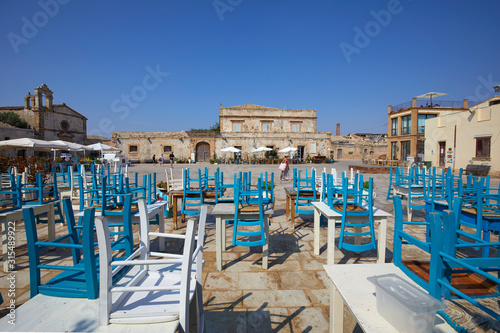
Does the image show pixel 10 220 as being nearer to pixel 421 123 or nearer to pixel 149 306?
pixel 149 306

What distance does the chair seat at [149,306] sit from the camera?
1.22 m

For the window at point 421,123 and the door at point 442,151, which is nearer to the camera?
the door at point 442,151

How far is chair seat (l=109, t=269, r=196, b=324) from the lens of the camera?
122 centimetres

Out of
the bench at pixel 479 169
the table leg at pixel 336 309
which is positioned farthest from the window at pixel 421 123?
the table leg at pixel 336 309

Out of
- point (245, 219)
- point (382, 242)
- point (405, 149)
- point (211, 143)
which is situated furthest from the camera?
point (211, 143)

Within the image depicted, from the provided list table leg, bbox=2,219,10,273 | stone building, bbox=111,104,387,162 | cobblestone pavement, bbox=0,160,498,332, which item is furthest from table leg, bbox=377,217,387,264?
stone building, bbox=111,104,387,162

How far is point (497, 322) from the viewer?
1.09 m

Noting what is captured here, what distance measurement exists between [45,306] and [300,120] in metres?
30.1

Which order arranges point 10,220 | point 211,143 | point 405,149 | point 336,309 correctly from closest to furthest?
point 336,309
point 10,220
point 405,149
point 211,143

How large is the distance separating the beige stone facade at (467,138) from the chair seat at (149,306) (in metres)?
18.2

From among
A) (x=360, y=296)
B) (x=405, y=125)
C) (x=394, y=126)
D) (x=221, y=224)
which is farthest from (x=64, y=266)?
(x=394, y=126)

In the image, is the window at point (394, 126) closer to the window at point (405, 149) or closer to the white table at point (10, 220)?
the window at point (405, 149)

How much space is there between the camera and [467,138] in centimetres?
1516

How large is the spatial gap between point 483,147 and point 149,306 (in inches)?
756
